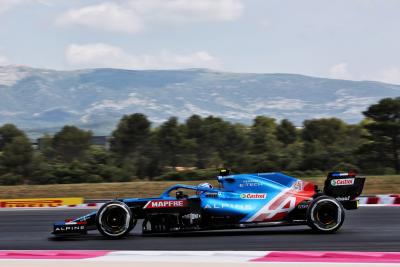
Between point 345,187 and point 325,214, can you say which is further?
point 345,187

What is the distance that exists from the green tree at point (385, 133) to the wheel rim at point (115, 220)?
25382 mm

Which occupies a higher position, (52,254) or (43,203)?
(43,203)

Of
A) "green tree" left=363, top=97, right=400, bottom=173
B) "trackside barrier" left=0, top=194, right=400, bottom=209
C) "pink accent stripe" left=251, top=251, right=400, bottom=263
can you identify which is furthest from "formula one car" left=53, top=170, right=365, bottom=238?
"green tree" left=363, top=97, right=400, bottom=173

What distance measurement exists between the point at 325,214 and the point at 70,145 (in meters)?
33.7

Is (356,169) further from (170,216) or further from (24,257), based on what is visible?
(24,257)

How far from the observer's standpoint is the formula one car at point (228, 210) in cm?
1069

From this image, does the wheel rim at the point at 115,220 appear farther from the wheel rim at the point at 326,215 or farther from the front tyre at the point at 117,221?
the wheel rim at the point at 326,215

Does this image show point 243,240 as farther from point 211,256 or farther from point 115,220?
point 115,220

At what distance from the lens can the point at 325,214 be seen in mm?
10703

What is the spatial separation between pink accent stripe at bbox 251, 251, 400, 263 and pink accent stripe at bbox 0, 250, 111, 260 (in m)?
2.35

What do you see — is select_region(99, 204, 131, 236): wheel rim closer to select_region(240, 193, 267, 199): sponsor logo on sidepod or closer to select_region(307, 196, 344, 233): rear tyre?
select_region(240, 193, 267, 199): sponsor logo on sidepod

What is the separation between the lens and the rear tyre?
10.6 metres

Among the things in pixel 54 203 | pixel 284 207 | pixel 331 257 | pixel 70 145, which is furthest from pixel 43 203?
pixel 70 145

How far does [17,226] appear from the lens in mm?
13859
